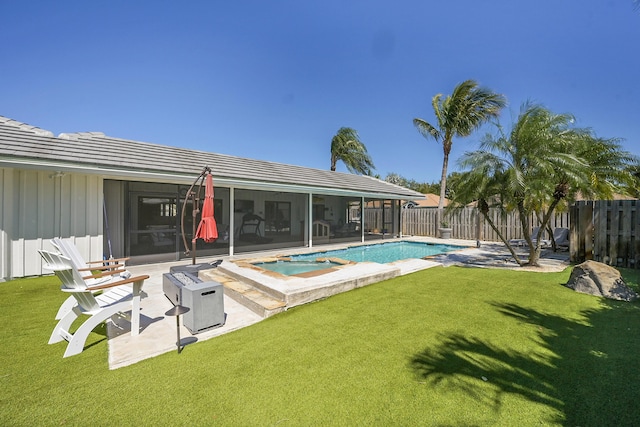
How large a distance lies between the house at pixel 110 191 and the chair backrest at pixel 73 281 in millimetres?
4161

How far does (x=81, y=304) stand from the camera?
3850mm

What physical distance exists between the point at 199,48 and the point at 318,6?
614cm

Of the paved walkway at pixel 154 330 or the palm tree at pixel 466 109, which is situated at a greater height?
the palm tree at pixel 466 109

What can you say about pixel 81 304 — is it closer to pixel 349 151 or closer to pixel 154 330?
pixel 154 330

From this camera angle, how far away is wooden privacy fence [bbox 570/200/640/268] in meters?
8.13

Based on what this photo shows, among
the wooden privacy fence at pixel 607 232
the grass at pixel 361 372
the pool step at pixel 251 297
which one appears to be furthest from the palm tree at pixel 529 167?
the pool step at pixel 251 297

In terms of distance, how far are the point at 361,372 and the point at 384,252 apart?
37.8 ft

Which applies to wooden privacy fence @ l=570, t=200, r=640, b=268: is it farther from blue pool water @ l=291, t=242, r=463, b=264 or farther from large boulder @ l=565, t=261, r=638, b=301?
blue pool water @ l=291, t=242, r=463, b=264

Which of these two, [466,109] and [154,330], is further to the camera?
[466,109]

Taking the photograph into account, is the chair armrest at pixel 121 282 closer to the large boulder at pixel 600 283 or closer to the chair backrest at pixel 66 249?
the chair backrest at pixel 66 249

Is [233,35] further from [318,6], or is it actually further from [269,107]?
[269,107]

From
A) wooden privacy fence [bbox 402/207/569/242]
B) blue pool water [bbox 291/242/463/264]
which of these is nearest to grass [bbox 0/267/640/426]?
blue pool water [bbox 291/242/463/264]

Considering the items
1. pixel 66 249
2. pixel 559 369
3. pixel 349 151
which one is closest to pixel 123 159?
pixel 66 249

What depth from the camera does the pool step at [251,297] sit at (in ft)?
16.5
